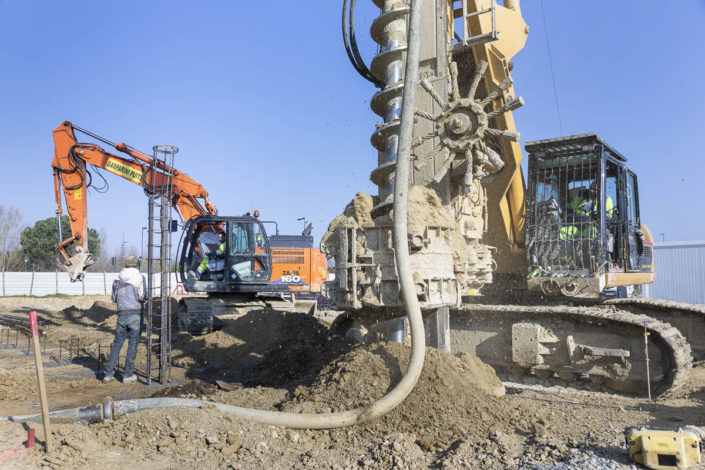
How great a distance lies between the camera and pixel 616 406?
19.4 ft

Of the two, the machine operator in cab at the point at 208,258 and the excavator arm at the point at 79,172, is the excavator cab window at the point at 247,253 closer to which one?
the machine operator in cab at the point at 208,258

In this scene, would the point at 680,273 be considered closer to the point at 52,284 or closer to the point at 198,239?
the point at 198,239

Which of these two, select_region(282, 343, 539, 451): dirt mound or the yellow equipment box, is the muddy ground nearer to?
select_region(282, 343, 539, 451): dirt mound

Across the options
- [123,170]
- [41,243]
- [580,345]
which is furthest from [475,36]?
[41,243]

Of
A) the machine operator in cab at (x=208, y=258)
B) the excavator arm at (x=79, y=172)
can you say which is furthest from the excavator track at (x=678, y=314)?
the excavator arm at (x=79, y=172)

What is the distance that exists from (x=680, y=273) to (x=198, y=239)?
62.2 feet

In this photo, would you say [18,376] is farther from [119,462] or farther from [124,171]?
[124,171]

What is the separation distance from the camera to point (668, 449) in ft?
12.0

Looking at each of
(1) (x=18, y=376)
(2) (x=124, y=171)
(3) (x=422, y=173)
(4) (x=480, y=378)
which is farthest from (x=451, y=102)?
(2) (x=124, y=171)

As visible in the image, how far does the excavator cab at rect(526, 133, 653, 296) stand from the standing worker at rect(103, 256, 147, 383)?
571 cm

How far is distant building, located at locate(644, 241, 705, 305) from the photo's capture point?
65.9 feet

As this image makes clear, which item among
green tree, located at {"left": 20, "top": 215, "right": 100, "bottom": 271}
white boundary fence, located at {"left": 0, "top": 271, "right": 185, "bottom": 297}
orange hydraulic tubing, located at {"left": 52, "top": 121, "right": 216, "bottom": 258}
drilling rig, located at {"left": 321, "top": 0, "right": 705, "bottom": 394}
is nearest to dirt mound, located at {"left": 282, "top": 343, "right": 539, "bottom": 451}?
drilling rig, located at {"left": 321, "top": 0, "right": 705, "bottom": 394}

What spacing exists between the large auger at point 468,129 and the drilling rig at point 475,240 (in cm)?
1

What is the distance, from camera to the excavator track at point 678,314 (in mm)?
7441
